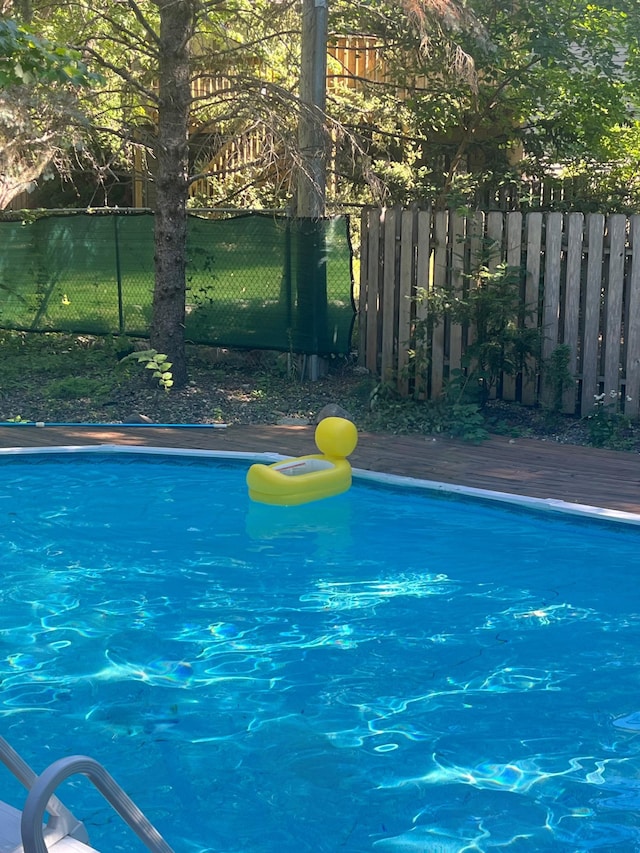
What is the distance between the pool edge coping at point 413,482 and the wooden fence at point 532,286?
88.9 inches

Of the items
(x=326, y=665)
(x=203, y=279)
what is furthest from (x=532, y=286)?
(x=326, y=665)

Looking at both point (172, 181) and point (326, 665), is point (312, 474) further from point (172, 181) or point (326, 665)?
point (172, 181)

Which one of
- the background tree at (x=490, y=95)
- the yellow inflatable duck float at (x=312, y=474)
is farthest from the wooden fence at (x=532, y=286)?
Result: the yellow inflatable duck float at (x=312, y=474)

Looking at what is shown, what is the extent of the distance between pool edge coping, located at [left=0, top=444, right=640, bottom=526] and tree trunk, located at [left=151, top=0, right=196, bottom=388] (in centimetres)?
225

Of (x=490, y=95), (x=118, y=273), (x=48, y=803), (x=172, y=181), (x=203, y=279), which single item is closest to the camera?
(x=48, y=803)

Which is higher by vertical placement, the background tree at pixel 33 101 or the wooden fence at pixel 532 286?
the background tree at pixel 33 101

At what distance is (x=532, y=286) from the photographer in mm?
9281

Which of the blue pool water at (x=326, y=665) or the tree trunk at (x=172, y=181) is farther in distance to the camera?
the tree trunk at (x=172, y=181)

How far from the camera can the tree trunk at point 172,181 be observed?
9883 millimetres

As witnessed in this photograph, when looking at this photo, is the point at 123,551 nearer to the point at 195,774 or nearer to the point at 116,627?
the point at 116,627

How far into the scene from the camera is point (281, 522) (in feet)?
23.7

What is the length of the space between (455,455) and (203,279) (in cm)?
445

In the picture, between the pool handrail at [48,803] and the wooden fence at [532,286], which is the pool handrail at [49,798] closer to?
the pool handrail at [48,803]

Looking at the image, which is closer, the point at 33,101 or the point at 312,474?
the point at 312,474
